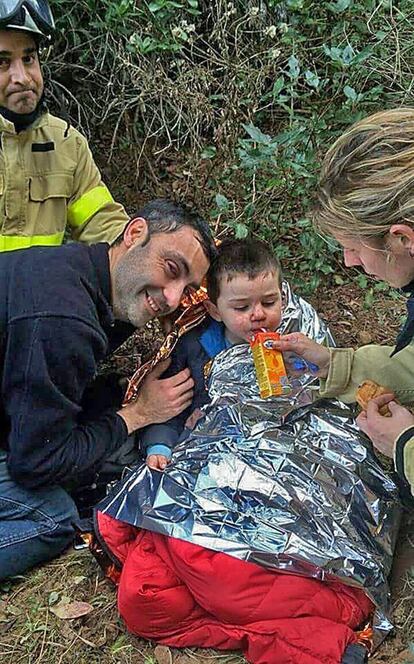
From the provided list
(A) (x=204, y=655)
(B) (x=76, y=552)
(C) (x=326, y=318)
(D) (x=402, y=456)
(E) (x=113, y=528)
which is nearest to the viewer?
(D) (x=402, y=456)

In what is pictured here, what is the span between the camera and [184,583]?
2.39m

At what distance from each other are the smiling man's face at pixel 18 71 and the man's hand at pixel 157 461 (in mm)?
1669

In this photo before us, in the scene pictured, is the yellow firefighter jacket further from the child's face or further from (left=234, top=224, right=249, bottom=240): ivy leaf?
the child's face

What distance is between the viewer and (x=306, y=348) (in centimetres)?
274

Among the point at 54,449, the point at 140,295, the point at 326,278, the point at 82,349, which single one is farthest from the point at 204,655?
the point at 326,278

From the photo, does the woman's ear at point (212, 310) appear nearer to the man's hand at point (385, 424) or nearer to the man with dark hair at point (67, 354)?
the man with dark hair at point (67, 354)

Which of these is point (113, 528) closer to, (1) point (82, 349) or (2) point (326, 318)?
(1) point (82, 349)

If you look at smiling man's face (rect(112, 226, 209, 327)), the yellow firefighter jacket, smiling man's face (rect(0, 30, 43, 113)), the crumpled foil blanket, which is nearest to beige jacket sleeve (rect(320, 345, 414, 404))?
the crumpled foil blanket

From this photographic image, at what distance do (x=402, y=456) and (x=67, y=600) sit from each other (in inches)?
50.6

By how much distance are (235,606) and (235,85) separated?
270 cm

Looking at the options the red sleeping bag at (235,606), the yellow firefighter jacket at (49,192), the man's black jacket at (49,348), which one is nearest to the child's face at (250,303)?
the man's black jacket at (49,348)

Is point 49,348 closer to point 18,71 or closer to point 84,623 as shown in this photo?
point 84,623

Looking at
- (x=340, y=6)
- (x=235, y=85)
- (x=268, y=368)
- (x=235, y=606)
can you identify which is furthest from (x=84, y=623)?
(x=340, y=6)

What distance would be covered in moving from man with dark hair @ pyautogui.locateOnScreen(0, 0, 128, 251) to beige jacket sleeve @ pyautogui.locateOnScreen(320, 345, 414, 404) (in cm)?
128
